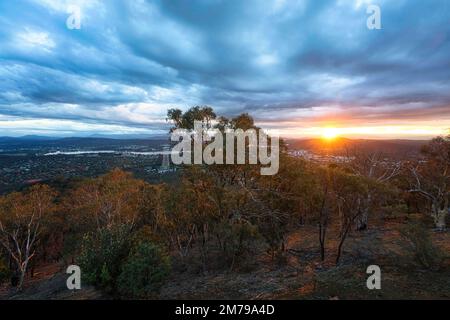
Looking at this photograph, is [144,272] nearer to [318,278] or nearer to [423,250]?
[318,278]

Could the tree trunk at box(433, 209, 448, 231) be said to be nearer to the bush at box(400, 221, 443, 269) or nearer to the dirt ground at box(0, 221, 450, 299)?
the dirt ground at box(0, 221, 450, 299)

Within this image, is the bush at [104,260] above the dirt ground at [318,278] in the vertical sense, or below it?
above

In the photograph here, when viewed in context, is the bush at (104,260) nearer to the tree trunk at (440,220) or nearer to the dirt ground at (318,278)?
the dirt ground at (318,278)

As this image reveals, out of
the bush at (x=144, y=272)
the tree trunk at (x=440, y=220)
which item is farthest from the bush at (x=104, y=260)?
the tree trunk at (x=440, y=220)

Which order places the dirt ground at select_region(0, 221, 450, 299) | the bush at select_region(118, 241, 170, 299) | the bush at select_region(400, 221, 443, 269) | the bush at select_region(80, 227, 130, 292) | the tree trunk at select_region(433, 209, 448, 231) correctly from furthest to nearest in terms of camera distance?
the tree trunk at select_region(433, 209, 448, 231) < the bush at select_region(400, 221, 443, 269) < the bush at select_region(80, 227, 130, 292) < the dirt ground at select_region(0, 221, 450, 299) < the bush at select_region(118, 241, 170, 299)

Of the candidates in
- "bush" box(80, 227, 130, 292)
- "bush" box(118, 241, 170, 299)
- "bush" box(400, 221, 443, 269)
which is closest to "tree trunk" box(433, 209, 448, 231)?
"bush" box(400, 221, 443, 269)
